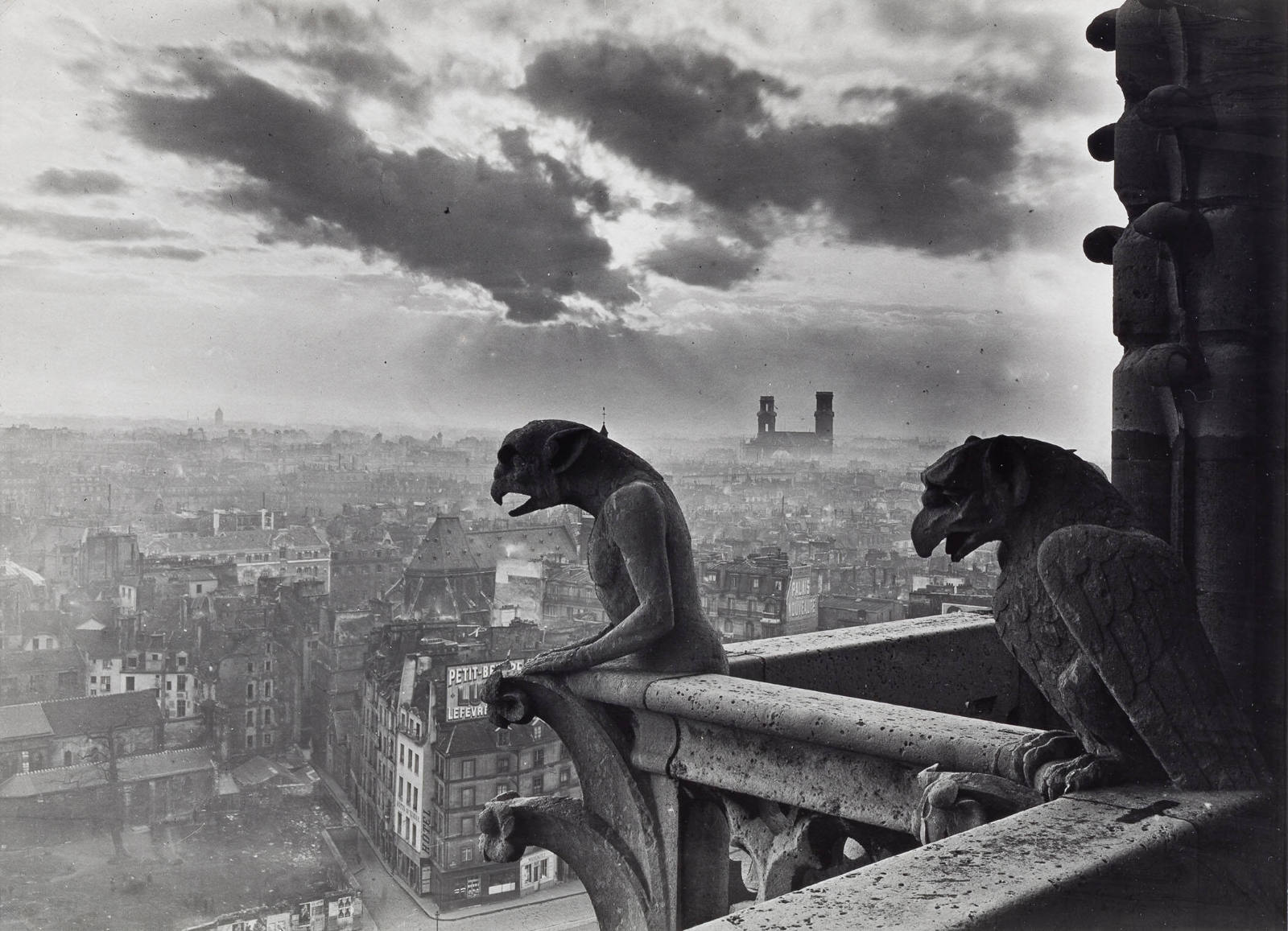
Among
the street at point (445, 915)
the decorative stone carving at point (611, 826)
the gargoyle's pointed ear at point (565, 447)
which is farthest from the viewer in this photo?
the street at point (445, 915)

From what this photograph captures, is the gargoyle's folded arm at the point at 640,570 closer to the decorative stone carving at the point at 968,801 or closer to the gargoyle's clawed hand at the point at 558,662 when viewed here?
the gargoyle's clawed hand at the point at 558,662

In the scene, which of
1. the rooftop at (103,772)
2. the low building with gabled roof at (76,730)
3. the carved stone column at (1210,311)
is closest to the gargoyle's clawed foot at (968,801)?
the carved stone column at (1210,311)

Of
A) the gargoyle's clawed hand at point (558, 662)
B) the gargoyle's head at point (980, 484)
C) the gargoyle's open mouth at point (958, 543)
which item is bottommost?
the gargoyle's clawed hand at point (558, 662)

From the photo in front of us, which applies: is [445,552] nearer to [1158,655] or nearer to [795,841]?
[795,841]

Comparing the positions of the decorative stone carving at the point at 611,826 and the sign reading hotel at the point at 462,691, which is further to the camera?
the sign reading hotel at the point at 462,691

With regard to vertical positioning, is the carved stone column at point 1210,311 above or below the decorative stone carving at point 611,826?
above

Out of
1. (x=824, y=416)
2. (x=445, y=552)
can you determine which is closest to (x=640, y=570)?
(x=824, y=416)
